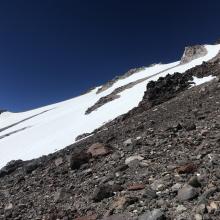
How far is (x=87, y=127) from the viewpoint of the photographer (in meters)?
37.5

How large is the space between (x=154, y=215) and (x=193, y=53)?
58498 mm

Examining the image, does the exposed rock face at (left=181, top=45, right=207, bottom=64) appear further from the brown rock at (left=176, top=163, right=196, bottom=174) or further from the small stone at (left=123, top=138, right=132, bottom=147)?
the brown rock at (left=176, top=163, right=196, bottom=174)

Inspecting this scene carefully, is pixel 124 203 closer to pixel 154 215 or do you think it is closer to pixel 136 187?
pixel 136 187

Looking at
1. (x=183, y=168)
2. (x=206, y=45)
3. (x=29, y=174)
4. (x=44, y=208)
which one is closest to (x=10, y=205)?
(x=44, y=208)

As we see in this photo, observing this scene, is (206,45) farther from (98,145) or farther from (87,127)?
(98,145)

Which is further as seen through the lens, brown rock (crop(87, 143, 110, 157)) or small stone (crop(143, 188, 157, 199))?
brown rock (crop(87, 143, 110, 157))

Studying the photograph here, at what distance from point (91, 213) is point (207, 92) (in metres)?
13.2

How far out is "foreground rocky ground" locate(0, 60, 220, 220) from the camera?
979 centimetres

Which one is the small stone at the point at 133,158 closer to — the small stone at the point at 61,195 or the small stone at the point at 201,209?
the small stone at the point at 61,195

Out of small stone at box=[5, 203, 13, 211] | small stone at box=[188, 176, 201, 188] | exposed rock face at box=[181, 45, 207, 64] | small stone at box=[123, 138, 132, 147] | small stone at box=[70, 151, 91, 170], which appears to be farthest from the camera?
exposed rock face at box=[181, 45, 207, 64]

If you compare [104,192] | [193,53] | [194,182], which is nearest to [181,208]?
[194,182]

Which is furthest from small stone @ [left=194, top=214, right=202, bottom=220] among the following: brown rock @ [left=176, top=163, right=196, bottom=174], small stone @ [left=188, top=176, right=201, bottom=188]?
brown rock @ [left=176, top=163, right=196, bottom=174]

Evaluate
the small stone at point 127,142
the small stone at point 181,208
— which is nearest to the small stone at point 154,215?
the small stone at point 181,208

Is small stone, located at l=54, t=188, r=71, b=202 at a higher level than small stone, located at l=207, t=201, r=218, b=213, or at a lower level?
higher
